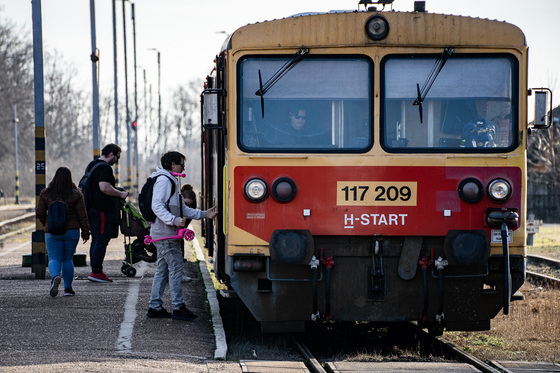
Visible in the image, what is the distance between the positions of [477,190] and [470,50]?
1.24 m

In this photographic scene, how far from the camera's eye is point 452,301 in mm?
6676

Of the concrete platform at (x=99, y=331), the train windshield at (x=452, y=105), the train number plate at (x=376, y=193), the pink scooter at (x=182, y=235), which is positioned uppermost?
the train windshield at (x=452, y=105)

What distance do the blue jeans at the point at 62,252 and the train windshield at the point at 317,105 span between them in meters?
3.42

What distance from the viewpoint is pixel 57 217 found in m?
8.92

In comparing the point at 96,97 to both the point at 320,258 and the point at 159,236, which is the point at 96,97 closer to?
the point at 159,236

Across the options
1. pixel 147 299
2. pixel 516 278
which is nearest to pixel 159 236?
pixel 147 299

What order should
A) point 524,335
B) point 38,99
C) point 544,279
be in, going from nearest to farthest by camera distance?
point 524,335
point 38,99
point 544,279

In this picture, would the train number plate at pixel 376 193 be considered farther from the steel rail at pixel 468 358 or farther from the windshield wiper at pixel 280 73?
the steel rail at pixel 468 358

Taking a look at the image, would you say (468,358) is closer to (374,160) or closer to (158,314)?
(374,160)

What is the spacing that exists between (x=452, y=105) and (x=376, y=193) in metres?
1.03

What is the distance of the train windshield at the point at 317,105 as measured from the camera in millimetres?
6668

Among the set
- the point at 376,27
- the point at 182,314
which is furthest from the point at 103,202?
the point at 376,27

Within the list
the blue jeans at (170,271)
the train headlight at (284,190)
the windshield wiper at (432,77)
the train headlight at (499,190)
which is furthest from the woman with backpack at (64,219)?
the train headlight at (499,190)

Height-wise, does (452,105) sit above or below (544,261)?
above
